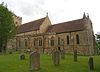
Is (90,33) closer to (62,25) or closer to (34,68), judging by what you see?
(62,25)

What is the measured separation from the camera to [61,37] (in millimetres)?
46281

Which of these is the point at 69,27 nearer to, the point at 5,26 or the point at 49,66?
the point at 5,26

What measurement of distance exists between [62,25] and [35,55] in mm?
34790

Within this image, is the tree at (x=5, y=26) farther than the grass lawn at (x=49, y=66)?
Yes

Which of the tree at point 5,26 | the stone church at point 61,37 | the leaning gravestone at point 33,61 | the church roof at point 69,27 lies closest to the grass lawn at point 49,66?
the leaning gravestone at point 33,61

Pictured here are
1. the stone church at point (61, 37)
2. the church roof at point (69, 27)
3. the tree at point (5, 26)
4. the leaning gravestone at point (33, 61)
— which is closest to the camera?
the leaning gravestone at point (33, 61)

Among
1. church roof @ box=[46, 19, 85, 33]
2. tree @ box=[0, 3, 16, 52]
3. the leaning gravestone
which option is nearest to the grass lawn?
the leaning gravestone

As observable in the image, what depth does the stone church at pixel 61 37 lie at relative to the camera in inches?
1650

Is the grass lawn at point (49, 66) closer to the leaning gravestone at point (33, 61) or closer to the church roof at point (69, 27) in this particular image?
the leaning gravestone at point (33, 61)

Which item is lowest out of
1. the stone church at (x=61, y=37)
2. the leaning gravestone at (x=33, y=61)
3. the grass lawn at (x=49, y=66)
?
the grass lawn at (x=49, y=66)

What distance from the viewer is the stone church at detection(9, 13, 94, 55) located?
41906mm

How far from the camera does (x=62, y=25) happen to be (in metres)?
49.3

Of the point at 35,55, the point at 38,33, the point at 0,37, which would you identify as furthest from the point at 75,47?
the point at 35,55

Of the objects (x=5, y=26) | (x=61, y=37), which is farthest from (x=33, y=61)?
(x=61, y=37)
